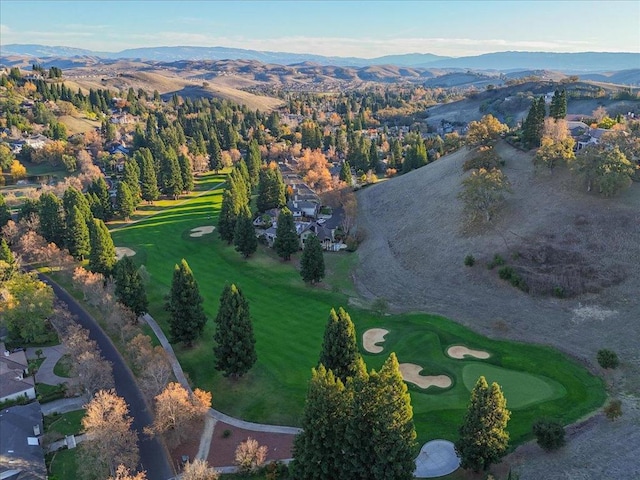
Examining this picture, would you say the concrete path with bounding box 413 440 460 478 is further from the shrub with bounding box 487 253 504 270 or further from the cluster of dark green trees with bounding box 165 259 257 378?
the shrub with bounding box 487 253 504 270

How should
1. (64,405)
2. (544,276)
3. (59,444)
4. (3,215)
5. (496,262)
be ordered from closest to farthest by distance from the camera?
(59,444)
(64,405)
(544,276)
(496,262)
(3,215)

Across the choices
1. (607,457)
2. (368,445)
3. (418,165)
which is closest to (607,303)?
(607,457)

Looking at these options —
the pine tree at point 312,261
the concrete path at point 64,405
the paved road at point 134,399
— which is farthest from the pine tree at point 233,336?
the pine tree at point 312,261

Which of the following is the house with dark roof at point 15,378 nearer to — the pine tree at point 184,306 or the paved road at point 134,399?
the paved road at point 134,399

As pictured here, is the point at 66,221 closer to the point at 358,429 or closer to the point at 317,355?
the point at 317,355

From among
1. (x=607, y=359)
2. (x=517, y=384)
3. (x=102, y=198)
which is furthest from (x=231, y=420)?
(x=102, y=198)
